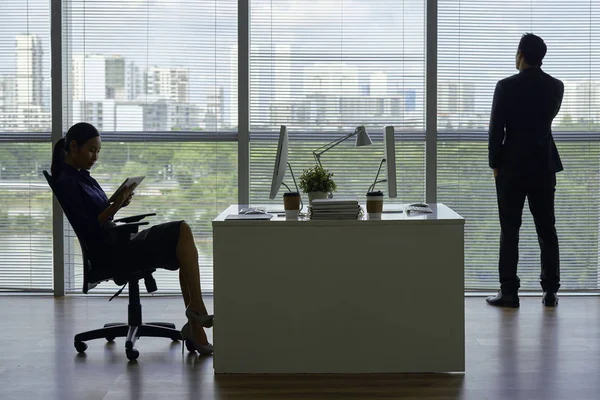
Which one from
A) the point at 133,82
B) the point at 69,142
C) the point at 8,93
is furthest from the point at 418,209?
the point at 8,93

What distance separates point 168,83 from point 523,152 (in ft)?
8.75

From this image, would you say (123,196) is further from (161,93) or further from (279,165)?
(161,93)

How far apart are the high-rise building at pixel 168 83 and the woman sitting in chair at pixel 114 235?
5.22ft

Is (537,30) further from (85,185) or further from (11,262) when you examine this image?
(11,262)

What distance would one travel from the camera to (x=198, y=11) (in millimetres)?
5988

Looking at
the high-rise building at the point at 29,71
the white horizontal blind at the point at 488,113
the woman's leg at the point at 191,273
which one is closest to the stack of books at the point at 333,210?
the woman's leg at the point at 191,273

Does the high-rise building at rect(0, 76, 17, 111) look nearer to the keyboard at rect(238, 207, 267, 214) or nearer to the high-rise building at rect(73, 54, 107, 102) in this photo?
the high-rise building at rect(73, 54, 107, 102)

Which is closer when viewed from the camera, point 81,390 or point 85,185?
point 81,390

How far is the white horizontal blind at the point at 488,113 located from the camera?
5.97m

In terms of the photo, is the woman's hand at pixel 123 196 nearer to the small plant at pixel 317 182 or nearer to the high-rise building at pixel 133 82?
the small plant at pixel 317 182

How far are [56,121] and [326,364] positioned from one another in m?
3.17

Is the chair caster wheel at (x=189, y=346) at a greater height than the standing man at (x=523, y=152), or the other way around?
the standing man at (x=523, y=152)

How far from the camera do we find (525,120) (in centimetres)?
531

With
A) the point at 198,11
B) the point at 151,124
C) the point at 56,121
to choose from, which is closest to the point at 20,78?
the point at 56,121
